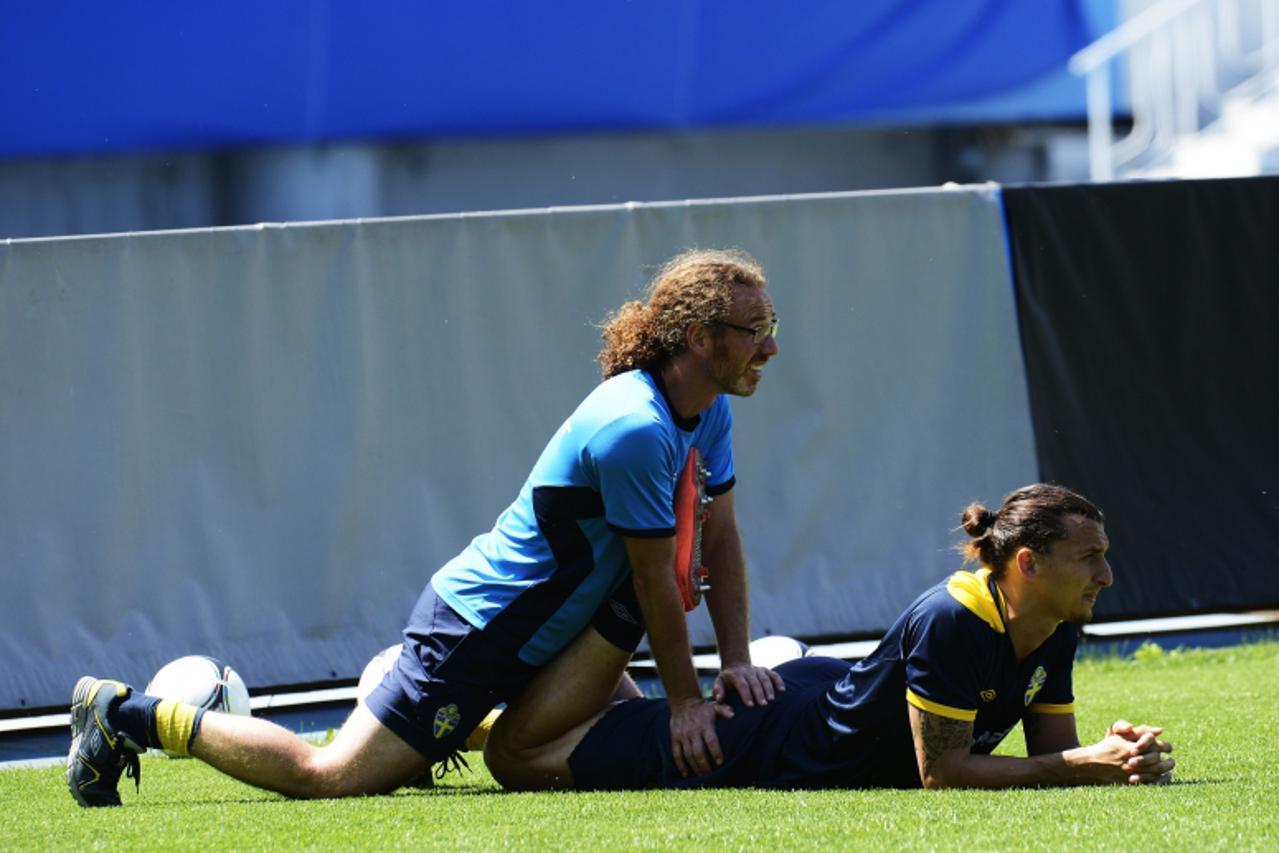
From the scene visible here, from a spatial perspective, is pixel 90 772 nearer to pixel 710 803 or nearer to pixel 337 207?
pixel 710 803

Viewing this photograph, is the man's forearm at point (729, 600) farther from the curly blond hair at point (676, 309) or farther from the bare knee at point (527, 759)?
the curly blond hair at point (676, 309)

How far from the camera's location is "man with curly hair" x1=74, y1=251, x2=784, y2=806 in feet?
15.7

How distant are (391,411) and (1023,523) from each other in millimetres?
3931

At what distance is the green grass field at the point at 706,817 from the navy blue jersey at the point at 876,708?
16cm

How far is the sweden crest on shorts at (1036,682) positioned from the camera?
14.4 ft

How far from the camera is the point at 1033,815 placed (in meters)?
3.87

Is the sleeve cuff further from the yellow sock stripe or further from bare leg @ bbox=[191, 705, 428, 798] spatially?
the yellow sock stripe

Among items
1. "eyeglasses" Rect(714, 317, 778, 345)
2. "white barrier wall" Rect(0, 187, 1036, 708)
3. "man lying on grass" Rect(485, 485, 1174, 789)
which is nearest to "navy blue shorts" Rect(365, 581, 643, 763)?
"man lying on grass" Rect(485, 485, 1174, 789)

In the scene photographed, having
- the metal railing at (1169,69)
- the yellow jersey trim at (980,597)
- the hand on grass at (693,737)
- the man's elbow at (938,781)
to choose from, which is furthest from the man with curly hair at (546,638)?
the metal railing at (1169,69)

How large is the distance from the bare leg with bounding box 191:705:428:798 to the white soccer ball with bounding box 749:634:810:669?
1.92m

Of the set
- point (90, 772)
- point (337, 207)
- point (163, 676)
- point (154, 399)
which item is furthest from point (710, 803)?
point (337, 207)

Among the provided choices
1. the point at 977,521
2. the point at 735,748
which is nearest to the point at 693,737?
the point at 735,748

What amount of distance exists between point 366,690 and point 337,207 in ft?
26.0

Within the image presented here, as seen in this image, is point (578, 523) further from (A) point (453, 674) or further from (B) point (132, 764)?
(B) point (132, 764)
